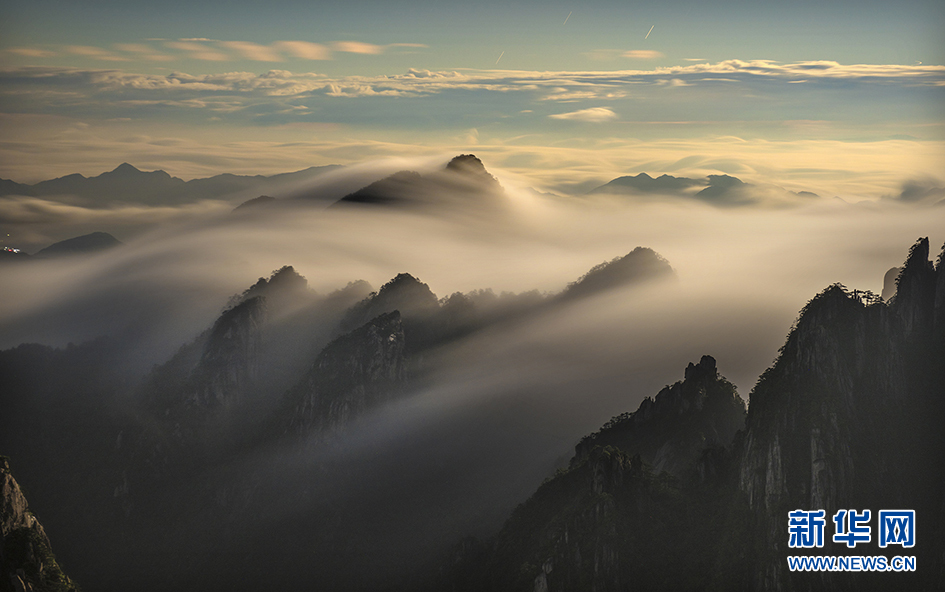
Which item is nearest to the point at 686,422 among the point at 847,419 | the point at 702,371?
the point at 702,371

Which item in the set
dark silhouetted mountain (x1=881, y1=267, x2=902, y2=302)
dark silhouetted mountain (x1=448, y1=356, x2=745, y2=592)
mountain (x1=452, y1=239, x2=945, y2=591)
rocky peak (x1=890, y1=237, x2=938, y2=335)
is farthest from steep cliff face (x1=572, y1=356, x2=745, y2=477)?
dark silhouetted mountain (x1=881, y1=267, x2=902, y2=302)

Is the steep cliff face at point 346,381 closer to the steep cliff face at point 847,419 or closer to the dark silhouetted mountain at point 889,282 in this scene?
the steep cliff face at point 847,419

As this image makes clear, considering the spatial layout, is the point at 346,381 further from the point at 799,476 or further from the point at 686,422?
the point at 799,476

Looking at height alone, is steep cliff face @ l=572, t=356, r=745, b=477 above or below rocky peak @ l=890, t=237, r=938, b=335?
below

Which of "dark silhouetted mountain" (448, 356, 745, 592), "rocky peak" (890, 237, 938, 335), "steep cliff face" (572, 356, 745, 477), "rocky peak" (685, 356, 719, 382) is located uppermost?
"rocky peak" (890, 237, 938, 335)

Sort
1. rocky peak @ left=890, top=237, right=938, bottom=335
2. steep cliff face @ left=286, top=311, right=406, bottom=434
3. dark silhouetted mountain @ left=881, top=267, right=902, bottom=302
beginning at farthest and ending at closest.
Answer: steep cliff face @ left=286, top=311, right=406, bottom=434, dark silhouetted mountain @ left=881, top=267, right=902, bottom=302, rocky peak @ left=890, top=237, right=938, bottom=335

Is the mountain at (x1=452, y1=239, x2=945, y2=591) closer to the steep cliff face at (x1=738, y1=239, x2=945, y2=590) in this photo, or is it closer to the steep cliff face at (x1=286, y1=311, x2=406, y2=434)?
the steep cliff face at (x1=738, y1=239, x2=945, y2=590)
